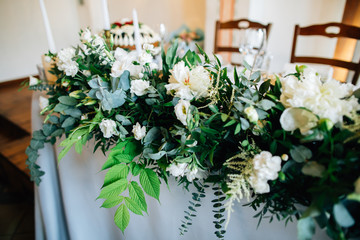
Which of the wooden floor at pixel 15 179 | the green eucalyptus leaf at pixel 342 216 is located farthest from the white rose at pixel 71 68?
the wooden floor at pixel 15 179

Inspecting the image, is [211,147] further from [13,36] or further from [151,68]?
[13,36]

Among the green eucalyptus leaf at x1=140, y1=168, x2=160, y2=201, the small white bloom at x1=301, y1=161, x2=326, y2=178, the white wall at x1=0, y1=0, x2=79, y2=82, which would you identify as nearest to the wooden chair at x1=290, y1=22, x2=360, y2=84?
the small white bloom at x1=301, y1=161, x2=326, y2=178

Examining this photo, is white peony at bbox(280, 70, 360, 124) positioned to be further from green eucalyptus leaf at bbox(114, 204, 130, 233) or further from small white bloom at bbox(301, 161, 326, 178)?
green eucalyptus leaf at bbox(114, 204, 130, 233)

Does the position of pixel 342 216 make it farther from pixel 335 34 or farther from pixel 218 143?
pixel 335 34

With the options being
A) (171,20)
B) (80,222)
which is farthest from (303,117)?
(171,20)

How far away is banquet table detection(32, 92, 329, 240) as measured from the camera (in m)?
0.54

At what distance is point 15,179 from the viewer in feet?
5.81

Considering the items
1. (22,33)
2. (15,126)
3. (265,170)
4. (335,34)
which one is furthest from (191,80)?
(22,33)

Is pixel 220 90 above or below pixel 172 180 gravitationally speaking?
above

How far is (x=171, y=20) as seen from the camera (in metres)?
3.53

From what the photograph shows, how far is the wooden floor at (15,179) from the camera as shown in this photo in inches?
57.6

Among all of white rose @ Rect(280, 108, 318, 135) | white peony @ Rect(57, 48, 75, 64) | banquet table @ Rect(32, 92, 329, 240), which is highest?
white peony @ Rect(57, 48, 75, 64)

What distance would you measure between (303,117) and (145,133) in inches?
12.2

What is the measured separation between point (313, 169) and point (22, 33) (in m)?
4.85
